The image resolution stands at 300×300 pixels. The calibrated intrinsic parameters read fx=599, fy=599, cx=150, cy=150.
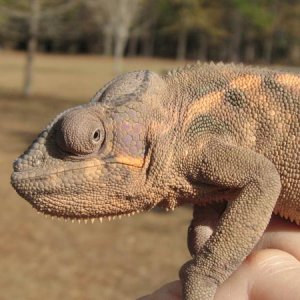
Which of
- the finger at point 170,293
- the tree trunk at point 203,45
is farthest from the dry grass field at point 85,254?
the tree trunk at point 203,45

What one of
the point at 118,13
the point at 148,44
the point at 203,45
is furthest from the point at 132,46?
the point at 118,13

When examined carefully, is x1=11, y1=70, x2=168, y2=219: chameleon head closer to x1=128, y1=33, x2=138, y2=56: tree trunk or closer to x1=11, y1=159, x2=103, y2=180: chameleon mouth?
x1=11, y1=159, x2=103, y2=180: chameleon mouth

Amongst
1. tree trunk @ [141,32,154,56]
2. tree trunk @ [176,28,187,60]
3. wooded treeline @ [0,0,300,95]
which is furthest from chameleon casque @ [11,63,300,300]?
tree trunk @ [141,32,154,56]

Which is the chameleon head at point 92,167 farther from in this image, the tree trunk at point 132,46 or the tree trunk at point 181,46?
the tree trunk at point 132,46

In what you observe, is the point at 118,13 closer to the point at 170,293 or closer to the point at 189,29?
the point at 189,29

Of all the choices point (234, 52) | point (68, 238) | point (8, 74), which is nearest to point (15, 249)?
point (68, 238)

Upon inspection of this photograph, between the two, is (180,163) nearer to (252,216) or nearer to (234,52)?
(252,216)
